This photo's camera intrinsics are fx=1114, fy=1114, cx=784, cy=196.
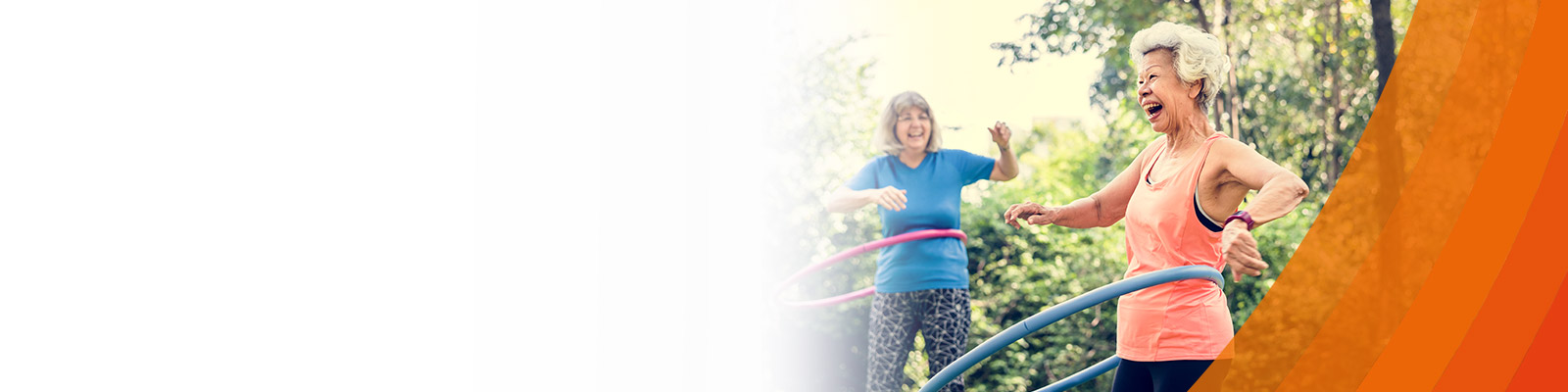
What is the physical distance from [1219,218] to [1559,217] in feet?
2.69

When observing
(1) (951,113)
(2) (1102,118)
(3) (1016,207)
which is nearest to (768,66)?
(1) (951,113)

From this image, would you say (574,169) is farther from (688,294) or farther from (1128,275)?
(1128,275)

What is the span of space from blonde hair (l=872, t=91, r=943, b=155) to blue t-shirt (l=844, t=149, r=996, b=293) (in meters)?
Answer: 0.04

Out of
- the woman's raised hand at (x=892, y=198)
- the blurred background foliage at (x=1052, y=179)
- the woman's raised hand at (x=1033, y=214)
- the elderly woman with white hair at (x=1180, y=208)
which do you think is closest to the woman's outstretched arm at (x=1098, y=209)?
the woman's raised hand at (x=1033, y=214)

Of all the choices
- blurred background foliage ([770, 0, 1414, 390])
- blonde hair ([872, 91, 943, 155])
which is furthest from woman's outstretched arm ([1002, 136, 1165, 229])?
blurred background foliage ([770, 0, 1414, 390])

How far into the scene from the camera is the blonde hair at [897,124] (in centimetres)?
371

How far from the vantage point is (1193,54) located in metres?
2.26

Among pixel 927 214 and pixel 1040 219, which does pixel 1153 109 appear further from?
pixel 927 214

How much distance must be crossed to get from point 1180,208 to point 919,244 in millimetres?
1523

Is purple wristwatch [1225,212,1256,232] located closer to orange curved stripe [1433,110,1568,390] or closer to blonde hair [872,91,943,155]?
orange curved stripe [1433,110,1568,390]

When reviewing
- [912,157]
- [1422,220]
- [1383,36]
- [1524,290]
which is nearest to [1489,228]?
[1524,290]

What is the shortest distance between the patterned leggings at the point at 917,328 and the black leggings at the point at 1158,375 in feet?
4.22

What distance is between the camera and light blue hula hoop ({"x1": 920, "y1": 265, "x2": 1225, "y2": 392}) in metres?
2.17

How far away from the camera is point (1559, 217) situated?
236 centimetres
